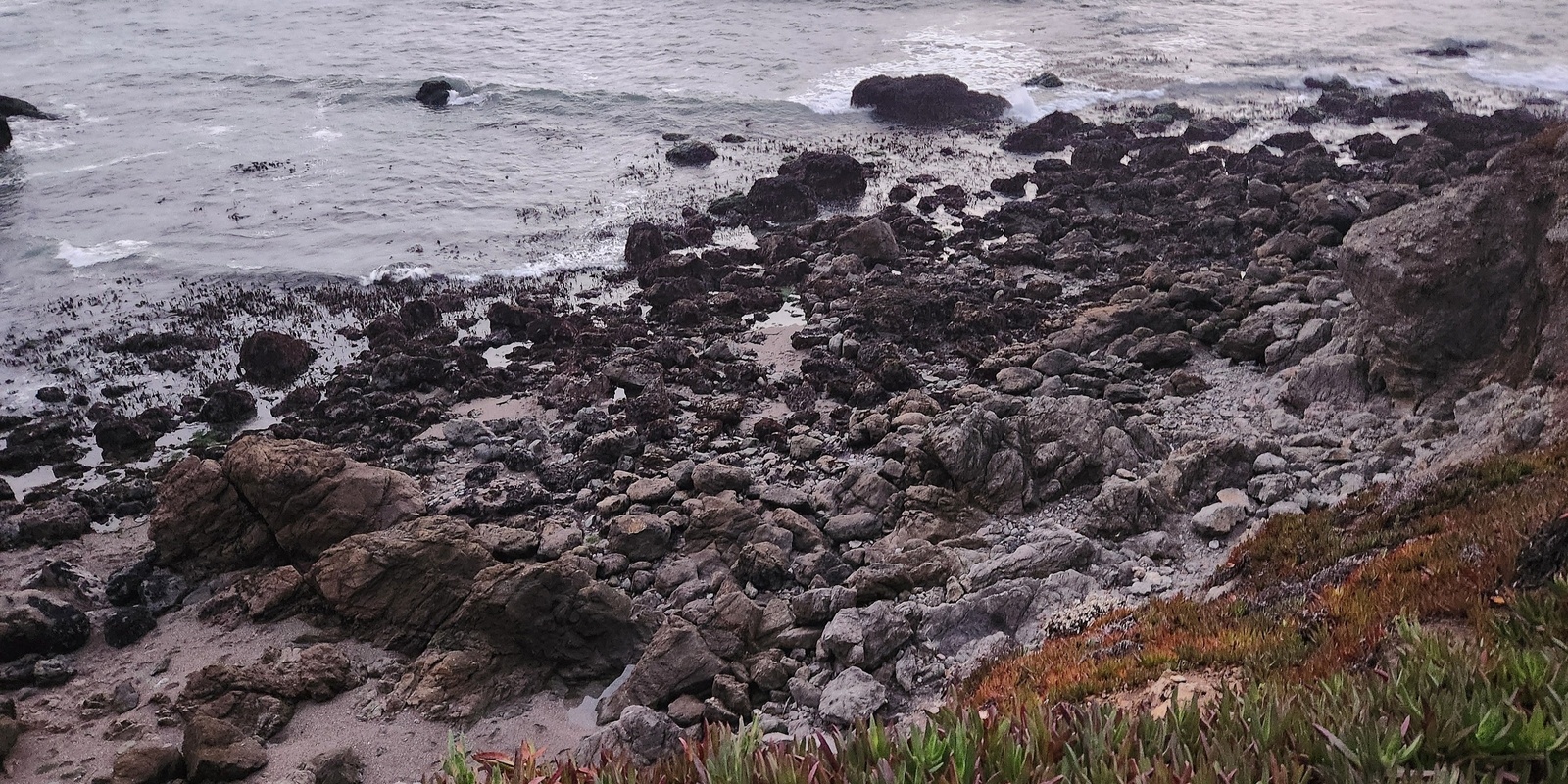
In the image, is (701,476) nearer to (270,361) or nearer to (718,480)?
(718,480)

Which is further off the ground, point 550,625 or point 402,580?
point 402,580

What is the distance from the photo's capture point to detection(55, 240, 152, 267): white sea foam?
31.4 metres

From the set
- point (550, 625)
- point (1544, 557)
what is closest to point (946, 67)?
point (550, 625)

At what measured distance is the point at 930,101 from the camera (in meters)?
46.6

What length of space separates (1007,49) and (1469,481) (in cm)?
5380

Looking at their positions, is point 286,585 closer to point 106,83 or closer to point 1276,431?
point 1276,431

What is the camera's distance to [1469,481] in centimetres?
990

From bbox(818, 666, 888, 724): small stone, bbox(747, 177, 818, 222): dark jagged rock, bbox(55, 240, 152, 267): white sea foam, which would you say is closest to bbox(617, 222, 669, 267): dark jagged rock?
bbox(747, 177, 818, 222): dark jagged rock

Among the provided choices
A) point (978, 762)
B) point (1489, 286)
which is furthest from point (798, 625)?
point (1489, 286)

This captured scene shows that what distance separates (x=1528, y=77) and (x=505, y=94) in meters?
55.8

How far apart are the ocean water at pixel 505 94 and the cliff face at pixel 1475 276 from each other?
76.6 feet

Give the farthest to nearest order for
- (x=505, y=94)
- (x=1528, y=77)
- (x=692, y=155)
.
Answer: (x=505, y=94) → (x=1528, y=77) → (x=692, y=155)

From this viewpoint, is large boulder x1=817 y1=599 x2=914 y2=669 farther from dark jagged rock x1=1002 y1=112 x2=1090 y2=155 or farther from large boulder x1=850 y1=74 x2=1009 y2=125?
large boulder x1=850 y1=74 x2=1009 y2=125

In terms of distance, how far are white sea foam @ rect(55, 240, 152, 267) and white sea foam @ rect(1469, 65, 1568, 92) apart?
63.6m
